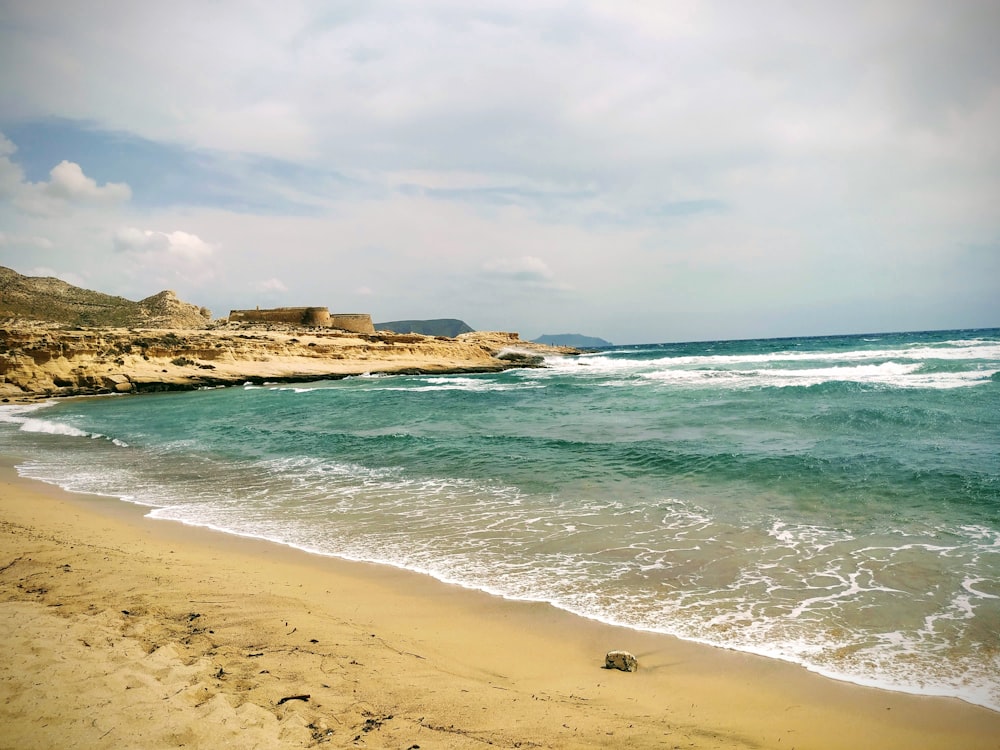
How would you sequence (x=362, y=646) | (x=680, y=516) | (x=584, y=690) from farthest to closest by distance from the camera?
(x=680, y=516), (x=362, y=646), (x=584, y=690)

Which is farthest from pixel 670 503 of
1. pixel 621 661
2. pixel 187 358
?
pixel 187 358

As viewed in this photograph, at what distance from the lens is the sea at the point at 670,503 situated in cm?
433

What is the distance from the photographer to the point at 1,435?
50.8 feet

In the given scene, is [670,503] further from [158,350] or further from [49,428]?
[158,350]

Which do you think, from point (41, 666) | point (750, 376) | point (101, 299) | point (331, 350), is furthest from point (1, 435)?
point (101, 299)

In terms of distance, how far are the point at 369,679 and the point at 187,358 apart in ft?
114

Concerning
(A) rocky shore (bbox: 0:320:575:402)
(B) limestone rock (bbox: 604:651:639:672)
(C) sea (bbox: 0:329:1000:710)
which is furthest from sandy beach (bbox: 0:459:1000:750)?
(A) rocky shore (bbox: 0:320:575:402)

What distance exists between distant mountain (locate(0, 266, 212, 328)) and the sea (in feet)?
105

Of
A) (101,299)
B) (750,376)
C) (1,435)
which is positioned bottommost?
(1,435)

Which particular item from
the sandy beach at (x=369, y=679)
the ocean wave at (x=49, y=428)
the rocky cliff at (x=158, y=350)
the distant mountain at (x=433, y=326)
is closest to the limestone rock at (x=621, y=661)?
the sandy beach at (x=369, y=679)

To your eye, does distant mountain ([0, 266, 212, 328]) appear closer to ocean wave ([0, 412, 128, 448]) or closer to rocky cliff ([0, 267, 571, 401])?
rocky cliff ([0, 267, 571, 401])

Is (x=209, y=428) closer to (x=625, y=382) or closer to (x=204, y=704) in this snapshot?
(x=204, y=704)

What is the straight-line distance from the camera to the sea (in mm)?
4328

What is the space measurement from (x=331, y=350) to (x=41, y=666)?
37.4 metres
